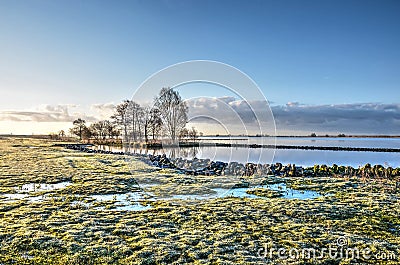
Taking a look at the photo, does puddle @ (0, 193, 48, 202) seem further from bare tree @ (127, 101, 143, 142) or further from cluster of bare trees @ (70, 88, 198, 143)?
bare tree @ (127, 101, 143, 142)

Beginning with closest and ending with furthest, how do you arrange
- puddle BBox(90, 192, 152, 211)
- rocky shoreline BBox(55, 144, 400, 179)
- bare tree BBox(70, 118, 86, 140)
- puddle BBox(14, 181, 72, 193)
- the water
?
puddle BBox(90, 192, 152, 211)
the water
puddle BBox(14, 181, 72, 193)
rocky shoreline BBox(55, 144, 400, 179)
bare tree BBox(70, 118, 86, 140)

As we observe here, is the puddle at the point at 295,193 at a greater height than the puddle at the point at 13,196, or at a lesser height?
lesser

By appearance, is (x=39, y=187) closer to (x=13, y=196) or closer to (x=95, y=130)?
(x=13, y=196)

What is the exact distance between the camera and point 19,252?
7.02 metres

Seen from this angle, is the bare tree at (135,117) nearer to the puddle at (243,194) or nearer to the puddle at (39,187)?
the puddle at (39,187)

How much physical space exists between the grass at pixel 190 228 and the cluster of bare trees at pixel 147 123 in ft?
44.1

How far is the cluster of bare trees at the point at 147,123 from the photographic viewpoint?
90.7 feet

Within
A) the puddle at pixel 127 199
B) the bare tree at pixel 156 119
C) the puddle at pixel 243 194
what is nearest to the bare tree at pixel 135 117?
the bare tree at pixel 156 119

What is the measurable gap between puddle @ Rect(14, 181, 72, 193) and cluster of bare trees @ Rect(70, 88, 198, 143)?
1055 cm

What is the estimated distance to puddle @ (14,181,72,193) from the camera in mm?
14534

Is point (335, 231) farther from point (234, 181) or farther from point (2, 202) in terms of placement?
point (2, 202)

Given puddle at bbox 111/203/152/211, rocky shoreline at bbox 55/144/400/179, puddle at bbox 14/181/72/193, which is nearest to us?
puddle at bbox 111/203/152/211

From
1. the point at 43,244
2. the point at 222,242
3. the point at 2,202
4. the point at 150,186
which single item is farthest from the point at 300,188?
the point at 2,202

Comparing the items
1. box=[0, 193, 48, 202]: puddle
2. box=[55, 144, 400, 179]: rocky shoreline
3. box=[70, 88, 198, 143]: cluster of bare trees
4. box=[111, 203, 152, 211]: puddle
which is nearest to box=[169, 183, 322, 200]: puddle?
box=[111, 203, 152, 211]: puddle
